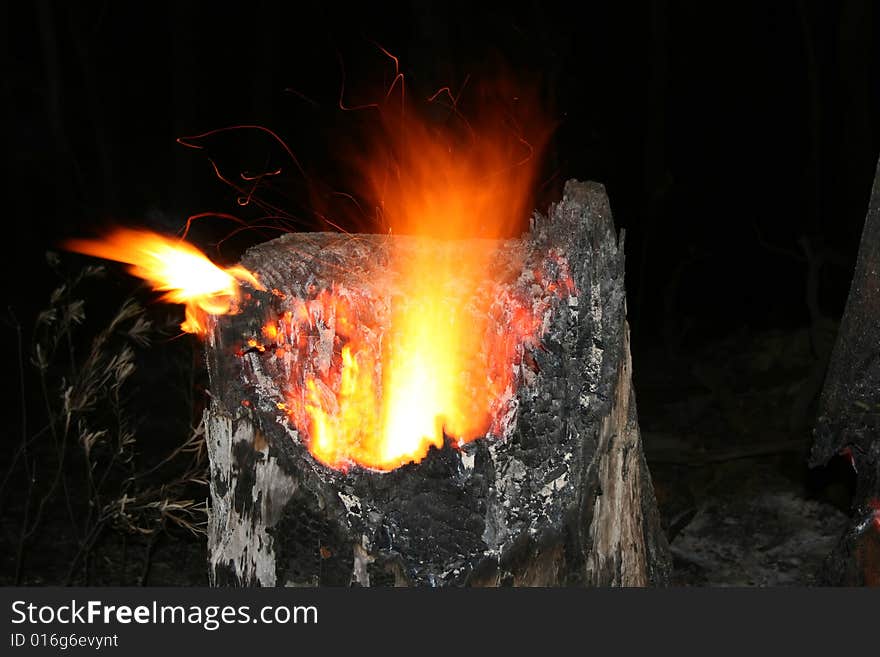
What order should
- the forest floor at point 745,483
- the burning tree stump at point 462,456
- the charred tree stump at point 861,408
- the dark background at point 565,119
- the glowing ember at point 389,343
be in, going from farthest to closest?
the dark background at point 565,119 < the forest floor at point 745,483 < the charred tree stump at point 861,408 < the glowing ember at point 389,343 < the burning tree stump at point 462,456

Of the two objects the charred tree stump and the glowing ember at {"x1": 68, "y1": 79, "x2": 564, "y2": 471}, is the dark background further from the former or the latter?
the glowing ember at {"x1": 68, "y1": 79, "x2": 564, "y2": 471}

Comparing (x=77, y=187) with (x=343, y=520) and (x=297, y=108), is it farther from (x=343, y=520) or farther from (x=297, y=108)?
(x=343, y=520)

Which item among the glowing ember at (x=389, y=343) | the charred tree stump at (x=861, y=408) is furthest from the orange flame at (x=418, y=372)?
the charred tree stump at (x=861, y=408)

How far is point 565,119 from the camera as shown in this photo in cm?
977

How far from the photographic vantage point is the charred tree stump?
97.8 inches

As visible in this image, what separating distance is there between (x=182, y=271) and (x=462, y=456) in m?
0.88

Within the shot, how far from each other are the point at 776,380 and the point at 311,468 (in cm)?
552

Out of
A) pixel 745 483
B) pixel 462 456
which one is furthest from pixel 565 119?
pixel 462 456

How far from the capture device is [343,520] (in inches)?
83.4

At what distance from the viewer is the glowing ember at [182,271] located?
2.39m

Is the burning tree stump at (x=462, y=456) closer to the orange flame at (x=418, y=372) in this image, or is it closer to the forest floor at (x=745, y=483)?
the orange flame at (x=418, y=372)

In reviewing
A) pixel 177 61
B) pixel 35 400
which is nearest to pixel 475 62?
pixel 177 61

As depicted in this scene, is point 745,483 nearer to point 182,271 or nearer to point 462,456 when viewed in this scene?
point 462,456

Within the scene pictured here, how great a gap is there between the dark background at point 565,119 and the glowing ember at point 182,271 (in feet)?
16.3
